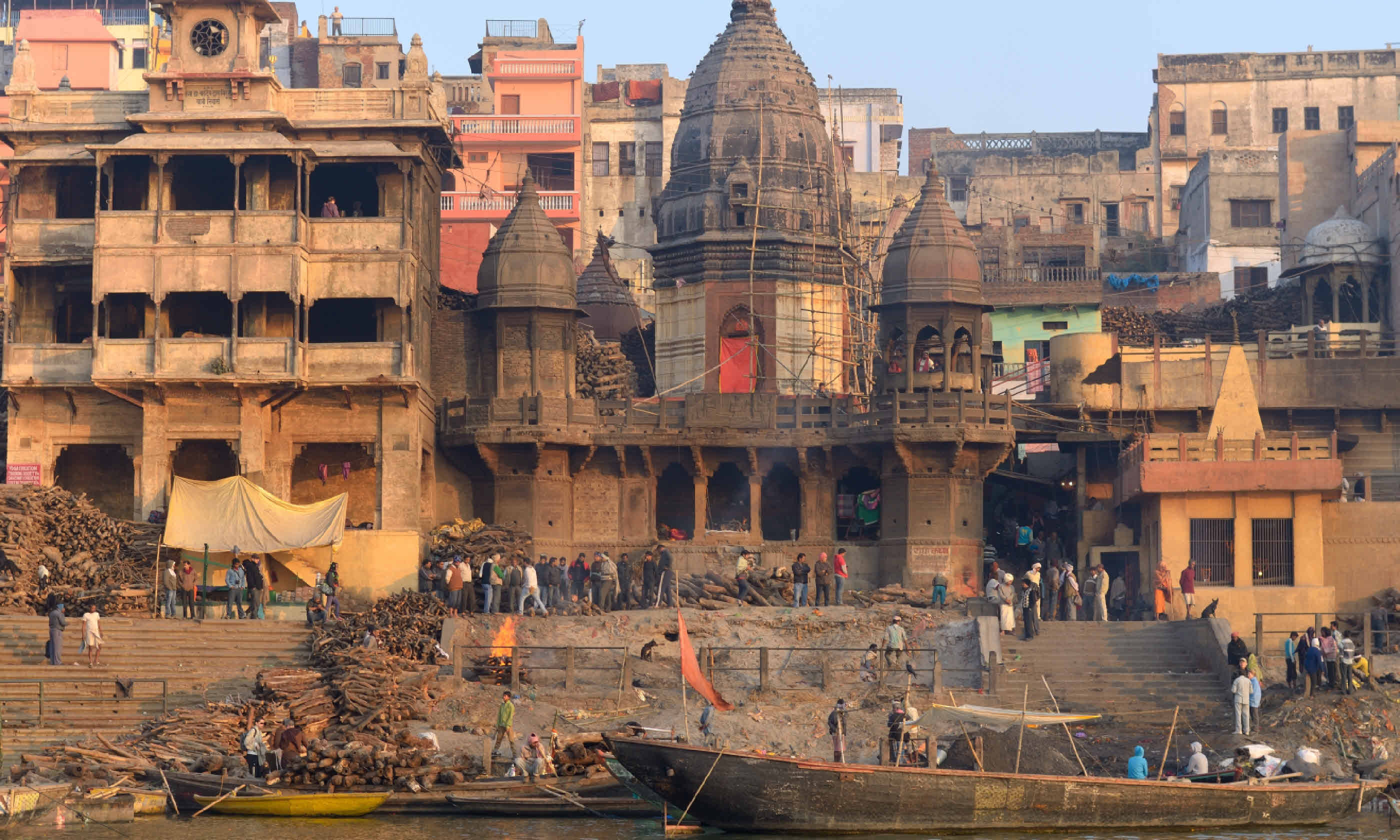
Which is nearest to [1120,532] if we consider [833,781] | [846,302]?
[846,302]

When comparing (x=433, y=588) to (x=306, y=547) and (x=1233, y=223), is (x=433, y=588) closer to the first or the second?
(x=306, y=547)

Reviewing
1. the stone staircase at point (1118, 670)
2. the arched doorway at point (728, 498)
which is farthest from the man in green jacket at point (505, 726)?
the arched doorway at point (728, 498)

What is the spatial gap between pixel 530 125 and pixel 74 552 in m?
34.3

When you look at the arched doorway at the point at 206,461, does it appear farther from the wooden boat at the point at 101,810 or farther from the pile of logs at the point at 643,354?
the wooden boat at the point at 101,810

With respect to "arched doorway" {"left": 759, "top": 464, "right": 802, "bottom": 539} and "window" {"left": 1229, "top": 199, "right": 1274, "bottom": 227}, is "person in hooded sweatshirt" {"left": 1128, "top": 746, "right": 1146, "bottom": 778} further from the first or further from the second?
"window" {"left": 1229, "top": 199, "right": 1274, "bottom": 227}

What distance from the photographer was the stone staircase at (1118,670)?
3522 cm

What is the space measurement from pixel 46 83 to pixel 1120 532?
146 feet

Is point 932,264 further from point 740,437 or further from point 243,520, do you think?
point 243,520

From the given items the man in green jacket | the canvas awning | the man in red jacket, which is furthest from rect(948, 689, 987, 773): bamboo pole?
the man in red jacket

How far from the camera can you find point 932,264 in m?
44.9

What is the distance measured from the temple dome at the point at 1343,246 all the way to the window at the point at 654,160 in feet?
83.9

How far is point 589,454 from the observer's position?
45.2 metres

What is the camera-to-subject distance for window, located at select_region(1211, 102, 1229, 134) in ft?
240

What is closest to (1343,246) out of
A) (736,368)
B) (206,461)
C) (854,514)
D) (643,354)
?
(736,368)
